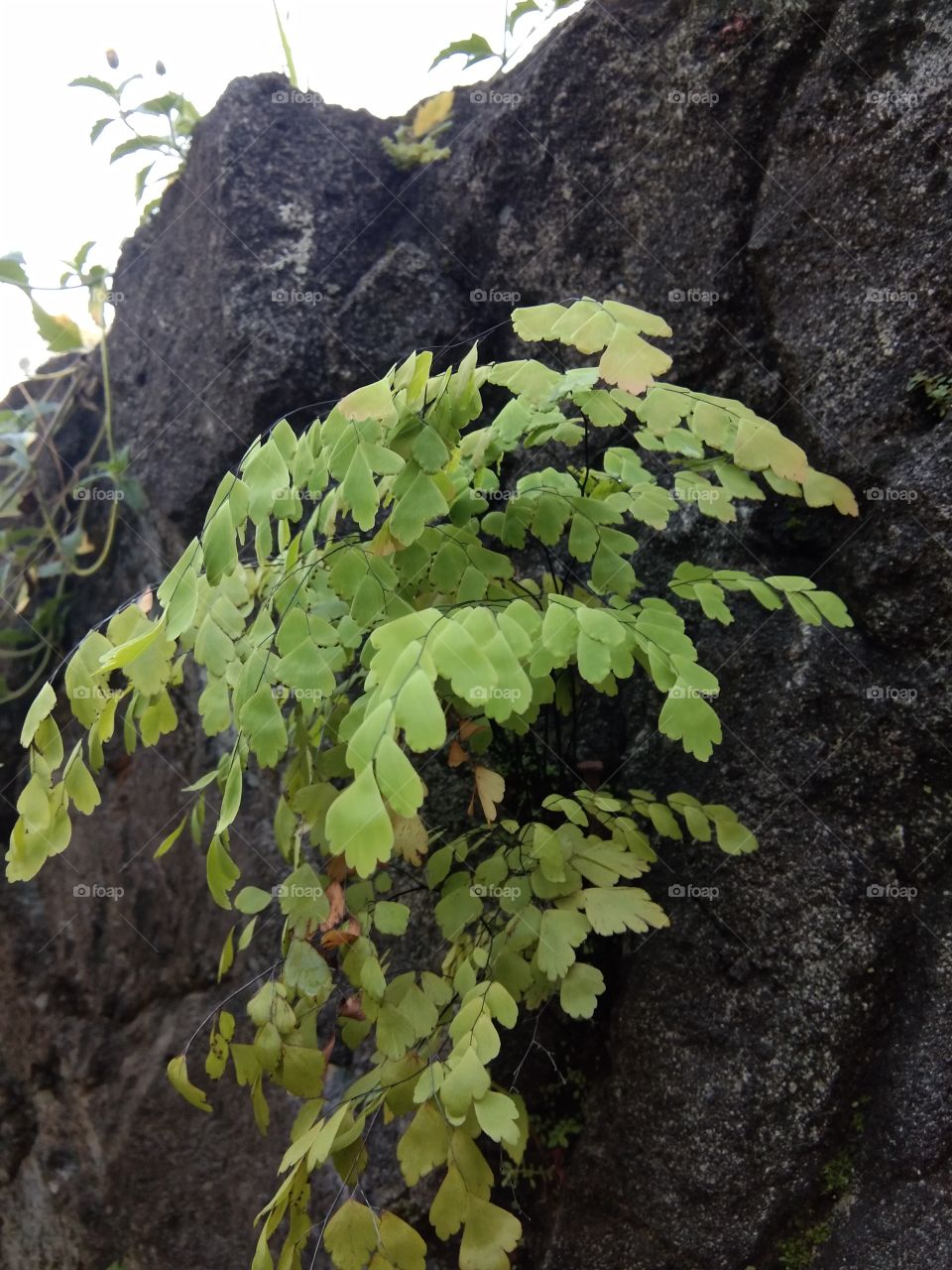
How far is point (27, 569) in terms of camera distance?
2.79 m

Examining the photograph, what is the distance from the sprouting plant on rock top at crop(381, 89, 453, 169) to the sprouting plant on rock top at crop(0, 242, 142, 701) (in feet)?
3.20

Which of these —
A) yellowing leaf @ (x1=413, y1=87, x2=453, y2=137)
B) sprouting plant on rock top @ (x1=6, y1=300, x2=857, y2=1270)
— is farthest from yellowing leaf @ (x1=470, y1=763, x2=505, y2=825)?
yellowing leaf @ (x1=413, y1=87, x2=453, y2=137)

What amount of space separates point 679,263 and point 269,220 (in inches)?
41.8

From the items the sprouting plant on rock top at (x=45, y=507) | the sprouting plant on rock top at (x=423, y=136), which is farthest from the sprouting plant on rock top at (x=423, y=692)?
the sprouting plant on rock top at (x=45, y=507)

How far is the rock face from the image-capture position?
156cm

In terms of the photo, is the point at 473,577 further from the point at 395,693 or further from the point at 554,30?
the point at 554,30

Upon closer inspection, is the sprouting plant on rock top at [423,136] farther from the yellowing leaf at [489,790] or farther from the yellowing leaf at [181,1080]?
the yellowing leaf at [181,1080]

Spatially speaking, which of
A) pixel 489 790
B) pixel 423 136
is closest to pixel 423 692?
pixel 489 790

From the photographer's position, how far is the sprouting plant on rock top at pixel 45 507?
2699 millimetres

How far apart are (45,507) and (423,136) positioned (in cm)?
158

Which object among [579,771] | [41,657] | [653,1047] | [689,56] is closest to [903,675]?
[579,771]

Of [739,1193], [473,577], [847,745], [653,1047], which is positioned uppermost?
[473,577]

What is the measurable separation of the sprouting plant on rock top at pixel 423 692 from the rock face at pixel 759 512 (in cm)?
29

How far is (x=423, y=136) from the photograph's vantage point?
2.36m
